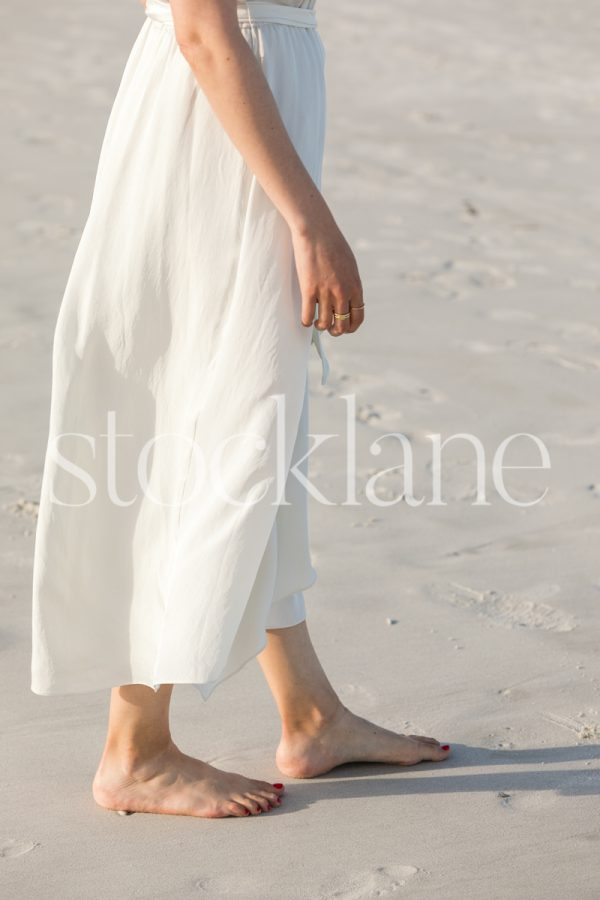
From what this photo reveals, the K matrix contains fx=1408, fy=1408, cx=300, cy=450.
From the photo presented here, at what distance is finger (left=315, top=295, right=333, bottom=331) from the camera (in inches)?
79.2

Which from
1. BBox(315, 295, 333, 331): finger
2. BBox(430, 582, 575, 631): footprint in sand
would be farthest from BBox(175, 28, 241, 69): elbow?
BBox(430, 582, 575, 631): footprint in sand

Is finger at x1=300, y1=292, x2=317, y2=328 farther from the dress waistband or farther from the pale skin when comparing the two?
the dress waistband

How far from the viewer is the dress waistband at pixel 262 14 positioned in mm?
1989

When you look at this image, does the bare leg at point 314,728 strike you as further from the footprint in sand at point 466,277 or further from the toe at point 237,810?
the footprint in sand at point 466,277

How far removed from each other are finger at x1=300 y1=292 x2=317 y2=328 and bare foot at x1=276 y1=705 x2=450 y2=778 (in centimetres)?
70

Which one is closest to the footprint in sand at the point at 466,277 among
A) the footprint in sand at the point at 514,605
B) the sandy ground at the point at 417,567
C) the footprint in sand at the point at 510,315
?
the sandy ground at the point at 417,567

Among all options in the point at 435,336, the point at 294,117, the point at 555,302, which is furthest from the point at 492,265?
the point at 294,117

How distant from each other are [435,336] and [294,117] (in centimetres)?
259

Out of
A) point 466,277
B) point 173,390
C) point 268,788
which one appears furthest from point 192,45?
point 466,277

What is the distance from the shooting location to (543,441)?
12.5ft

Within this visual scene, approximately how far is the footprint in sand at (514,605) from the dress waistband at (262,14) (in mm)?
1339

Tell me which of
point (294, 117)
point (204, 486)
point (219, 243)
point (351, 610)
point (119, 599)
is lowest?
point (351, 610)

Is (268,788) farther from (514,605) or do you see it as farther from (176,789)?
(514,605)

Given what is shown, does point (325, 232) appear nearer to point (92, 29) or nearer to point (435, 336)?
point (435, 336)
